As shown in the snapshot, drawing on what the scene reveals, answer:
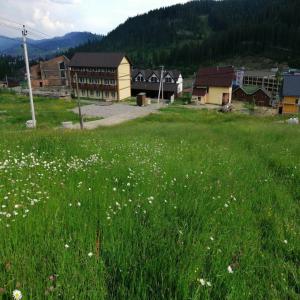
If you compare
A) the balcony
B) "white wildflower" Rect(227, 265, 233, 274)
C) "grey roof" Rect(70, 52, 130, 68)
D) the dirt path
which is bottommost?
the dirt path

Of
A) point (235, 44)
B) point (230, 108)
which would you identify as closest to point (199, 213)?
point (230, 108)

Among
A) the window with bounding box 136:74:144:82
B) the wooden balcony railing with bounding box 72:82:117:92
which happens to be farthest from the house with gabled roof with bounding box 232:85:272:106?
the wooden balcony railing with bounding box 72:82:117:92

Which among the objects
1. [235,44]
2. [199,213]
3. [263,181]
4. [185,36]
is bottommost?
[263,181]

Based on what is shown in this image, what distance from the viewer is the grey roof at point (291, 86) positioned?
178 ft

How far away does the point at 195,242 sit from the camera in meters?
3.32

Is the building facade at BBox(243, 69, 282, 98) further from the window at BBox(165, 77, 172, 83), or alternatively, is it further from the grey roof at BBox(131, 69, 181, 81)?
the window at BBox(165, 77, 172, 83)

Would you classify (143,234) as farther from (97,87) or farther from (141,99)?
(97,87)

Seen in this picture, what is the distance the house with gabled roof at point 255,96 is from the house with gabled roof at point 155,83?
1517 centimetres

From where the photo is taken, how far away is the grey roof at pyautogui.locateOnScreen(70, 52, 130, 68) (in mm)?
65438

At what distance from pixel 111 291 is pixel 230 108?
187 ft

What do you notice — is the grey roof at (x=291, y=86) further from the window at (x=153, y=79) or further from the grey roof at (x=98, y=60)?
the grey roof at (x=98, y=60)

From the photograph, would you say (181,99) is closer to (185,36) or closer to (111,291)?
(111,291)

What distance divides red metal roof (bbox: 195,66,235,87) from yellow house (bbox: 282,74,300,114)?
42.5ft

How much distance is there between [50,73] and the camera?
89.4 metres
